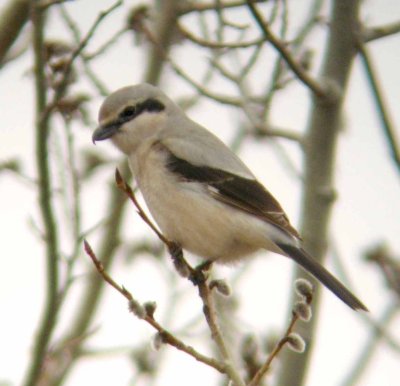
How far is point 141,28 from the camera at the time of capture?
13.1 feet

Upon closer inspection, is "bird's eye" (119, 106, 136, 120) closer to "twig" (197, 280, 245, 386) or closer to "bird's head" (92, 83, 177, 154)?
"bird's head" (92, 83, 177, 154)

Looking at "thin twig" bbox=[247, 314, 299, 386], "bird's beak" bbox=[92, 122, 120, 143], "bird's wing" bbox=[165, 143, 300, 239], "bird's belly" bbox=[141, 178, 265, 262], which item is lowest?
"thin twig" bbox=[247, 314, 299, 386]

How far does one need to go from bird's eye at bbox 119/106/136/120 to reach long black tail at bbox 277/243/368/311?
1.31m

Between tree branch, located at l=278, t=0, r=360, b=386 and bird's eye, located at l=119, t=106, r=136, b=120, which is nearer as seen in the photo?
tree branch, located at l=278, t=0, r=360, b=386

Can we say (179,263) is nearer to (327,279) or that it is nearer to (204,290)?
(204,290)

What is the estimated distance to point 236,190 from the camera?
378 cm

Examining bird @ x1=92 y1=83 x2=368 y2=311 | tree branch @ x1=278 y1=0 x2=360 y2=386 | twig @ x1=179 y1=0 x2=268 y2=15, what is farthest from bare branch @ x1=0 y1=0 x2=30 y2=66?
tree branch @ x1=278 y1=0 x2=360 y2=386

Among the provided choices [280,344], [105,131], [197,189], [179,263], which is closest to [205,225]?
[197,189]

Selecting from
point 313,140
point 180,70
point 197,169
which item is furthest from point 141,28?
point 313,140

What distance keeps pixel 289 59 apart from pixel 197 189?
3.18ft

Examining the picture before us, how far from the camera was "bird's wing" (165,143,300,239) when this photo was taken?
3688mm

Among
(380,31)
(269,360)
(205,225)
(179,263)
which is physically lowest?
(269,360)

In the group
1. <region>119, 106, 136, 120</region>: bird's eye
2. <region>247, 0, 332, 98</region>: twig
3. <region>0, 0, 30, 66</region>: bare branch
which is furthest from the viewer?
<region>119, 106, 136, 120</region>: bird's eye

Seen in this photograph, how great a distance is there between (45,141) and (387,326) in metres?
1.76
